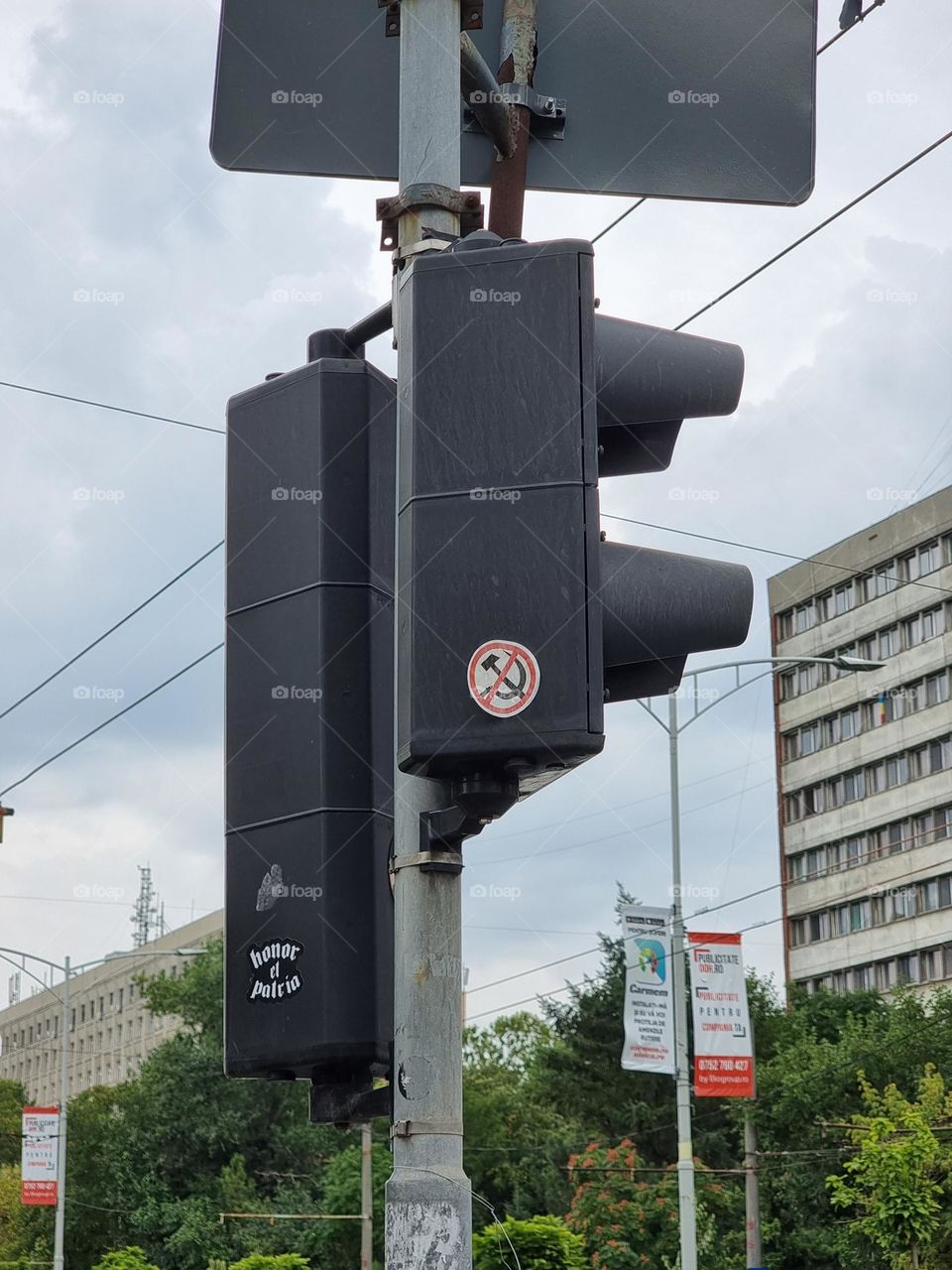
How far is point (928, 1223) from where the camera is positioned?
32.8 meters

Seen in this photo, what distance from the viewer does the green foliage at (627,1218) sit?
36.4 metres

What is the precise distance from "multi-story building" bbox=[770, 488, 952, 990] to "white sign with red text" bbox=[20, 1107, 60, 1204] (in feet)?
129

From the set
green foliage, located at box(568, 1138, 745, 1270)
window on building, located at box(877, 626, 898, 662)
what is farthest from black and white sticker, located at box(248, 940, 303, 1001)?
window on building, located at box(877, 626, 898, 662)

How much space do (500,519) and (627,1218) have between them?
36819 millimetres

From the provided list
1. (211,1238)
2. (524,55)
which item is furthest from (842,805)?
(524,55)

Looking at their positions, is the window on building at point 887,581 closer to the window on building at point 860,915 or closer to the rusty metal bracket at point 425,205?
the window on building at point 860,915

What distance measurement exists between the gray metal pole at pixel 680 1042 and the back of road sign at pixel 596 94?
70.5 feet

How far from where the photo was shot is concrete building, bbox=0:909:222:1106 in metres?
149

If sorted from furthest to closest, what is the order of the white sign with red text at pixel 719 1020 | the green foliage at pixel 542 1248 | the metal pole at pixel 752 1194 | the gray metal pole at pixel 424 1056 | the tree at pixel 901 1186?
the metal pole at pixel 752 1194 < the tree at pixel 901 1186 < the green foliage at pixel 542 1248 < the white sign with red text at pixel 719 1020 < the gray metal pole at pixel 424 1056

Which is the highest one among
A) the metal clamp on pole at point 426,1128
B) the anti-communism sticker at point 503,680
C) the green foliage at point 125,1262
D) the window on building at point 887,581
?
the window on building at point 887,581

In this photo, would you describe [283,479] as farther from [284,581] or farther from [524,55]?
[524,55]

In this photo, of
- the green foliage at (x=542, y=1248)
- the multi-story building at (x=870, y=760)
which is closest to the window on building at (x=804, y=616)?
the multi-story building at (x=870, y=760)

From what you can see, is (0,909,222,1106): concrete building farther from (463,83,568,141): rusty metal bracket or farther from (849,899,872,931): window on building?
(463,83,568,141): rusty metal bracket

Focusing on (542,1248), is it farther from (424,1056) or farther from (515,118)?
(424,1056)
